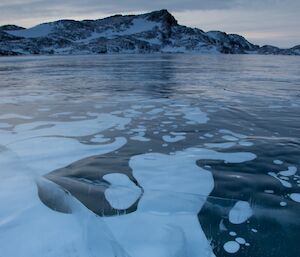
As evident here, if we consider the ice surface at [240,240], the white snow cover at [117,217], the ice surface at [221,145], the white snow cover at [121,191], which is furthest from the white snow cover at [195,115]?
the ice surface at [240,240]

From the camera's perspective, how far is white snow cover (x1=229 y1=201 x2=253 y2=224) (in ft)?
13.4

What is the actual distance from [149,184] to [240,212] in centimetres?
141

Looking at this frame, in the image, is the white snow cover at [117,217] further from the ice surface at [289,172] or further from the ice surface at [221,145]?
the ice surface at [289,172]

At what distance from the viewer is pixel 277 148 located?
6.65 meters

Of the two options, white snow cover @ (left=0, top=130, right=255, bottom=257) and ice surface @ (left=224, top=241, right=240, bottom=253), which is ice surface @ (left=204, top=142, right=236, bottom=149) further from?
ice surface @ (left=224, top=241, right=240, bottom=253)

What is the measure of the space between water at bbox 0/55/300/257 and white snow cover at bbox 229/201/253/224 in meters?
0.02

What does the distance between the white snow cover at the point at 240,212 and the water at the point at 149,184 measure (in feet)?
0.07

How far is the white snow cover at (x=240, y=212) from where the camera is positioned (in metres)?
4.09

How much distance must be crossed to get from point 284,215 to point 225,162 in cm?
187

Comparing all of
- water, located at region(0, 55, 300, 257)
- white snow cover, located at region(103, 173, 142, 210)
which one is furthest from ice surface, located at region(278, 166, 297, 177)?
white snow cover, located at region(103, 173, 142, 210)

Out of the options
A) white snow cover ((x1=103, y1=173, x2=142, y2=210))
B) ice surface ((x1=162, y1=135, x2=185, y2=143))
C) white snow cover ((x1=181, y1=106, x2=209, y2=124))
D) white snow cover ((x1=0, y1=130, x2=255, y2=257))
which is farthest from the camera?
white snow cover ((x1=181, y1=106, x2=209, y2=124))

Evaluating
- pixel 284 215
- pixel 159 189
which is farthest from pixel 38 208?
pixel 284 215

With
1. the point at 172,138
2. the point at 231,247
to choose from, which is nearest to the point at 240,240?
the point at 231,247

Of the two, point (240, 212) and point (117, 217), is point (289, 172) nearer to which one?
point (240, 212)
